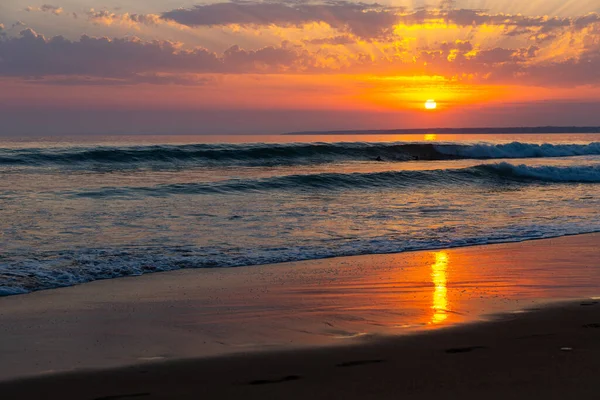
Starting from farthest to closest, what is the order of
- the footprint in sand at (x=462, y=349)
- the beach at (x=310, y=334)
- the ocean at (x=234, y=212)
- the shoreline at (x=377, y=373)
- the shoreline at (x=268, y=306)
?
the ocean at (x=234, y=212) → the shoreline at (x=268, y=306) → the footprint in sand at (x=462, y=349) → the beach at (x=310, y=334) → the shoreline at (x=377, y=373)

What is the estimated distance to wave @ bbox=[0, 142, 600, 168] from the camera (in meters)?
29.4

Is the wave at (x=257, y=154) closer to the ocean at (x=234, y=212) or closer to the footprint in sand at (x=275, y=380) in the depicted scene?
the ocean at (x=234, y=212)

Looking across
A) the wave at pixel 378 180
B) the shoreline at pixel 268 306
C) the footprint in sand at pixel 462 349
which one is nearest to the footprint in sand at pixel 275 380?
the shoreline at pixel 268 306

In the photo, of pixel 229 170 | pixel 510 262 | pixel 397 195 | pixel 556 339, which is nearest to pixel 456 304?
pixel 556 339

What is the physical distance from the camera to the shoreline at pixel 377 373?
389 centimetres

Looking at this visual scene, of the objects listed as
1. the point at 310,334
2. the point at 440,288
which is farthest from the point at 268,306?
the point at 440,288

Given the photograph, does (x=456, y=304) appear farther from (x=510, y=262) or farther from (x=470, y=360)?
(x=510, y=262)

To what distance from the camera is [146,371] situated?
4.30m

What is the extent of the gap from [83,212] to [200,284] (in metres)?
7.27

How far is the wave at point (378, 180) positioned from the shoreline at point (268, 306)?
34.7ft

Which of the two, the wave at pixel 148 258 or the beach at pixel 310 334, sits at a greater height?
the beach at pixel 310 334

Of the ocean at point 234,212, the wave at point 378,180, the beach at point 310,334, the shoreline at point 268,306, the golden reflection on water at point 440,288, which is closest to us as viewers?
the beach at point 310,334

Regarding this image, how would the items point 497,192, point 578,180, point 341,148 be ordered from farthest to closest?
A: point 341,148, point 578,180, point 497,192

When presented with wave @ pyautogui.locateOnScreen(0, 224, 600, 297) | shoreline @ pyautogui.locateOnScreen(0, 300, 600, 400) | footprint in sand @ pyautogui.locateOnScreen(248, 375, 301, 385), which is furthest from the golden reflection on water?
footprint in sand @ pyautogui.locateOnScreen(248, 375, 301, 385)
